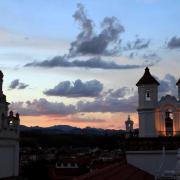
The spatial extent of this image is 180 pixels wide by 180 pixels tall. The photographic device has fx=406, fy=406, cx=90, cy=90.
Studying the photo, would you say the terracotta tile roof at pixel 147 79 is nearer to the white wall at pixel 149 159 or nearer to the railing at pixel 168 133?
the railing at pixel 168 133

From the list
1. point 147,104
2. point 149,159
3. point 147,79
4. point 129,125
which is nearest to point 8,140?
point 149,159

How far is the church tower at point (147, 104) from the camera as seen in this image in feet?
88.2

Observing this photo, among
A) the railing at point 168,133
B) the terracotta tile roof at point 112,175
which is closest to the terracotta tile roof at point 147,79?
the railing at point 168,133

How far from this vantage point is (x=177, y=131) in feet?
88.3

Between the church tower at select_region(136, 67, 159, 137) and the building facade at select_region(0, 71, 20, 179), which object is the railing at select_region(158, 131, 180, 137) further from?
the building facade at select_region(0, 71, 20, 179)

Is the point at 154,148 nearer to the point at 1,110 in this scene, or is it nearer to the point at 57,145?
the point at 1,110

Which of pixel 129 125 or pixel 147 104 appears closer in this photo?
pixel 147 104

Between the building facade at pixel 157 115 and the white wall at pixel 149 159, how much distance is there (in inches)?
144

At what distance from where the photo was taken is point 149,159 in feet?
75.9

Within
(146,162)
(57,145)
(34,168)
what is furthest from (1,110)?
(57,145)

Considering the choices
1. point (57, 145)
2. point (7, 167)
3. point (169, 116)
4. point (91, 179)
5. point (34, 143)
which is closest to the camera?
point (91, 179)

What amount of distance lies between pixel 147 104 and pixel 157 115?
0.98m

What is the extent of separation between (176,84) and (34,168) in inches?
658

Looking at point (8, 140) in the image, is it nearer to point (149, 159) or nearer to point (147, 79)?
point (149, 159)
